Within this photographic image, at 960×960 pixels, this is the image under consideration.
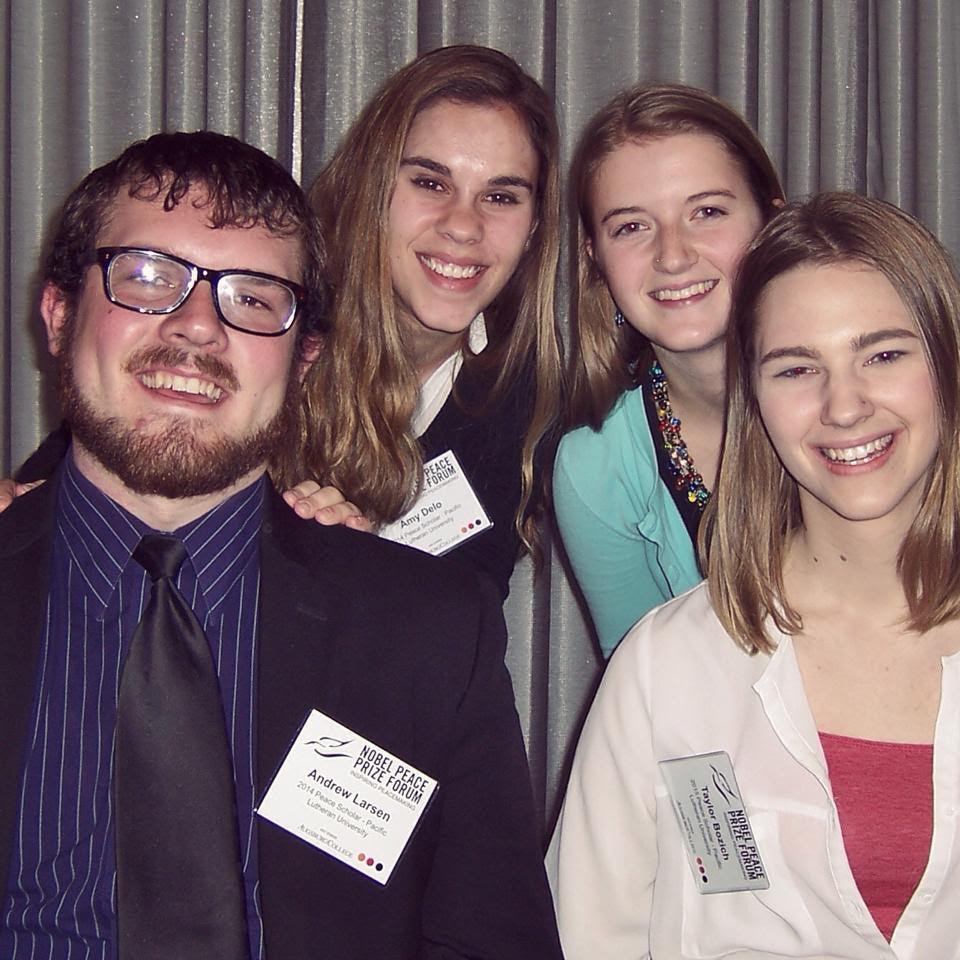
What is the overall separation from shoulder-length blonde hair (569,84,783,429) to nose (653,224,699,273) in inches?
7.4

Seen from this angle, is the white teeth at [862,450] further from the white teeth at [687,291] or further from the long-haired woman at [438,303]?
the long-haired woman at [438,303]

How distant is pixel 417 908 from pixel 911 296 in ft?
3.99

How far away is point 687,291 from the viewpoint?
2.42m

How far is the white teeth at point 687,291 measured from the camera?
7.88 ft

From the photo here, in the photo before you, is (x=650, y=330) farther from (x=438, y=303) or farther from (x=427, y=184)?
(x=427, y=184)

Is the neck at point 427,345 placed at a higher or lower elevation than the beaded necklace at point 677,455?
higher

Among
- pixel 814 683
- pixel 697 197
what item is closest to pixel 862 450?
pixel 814 683

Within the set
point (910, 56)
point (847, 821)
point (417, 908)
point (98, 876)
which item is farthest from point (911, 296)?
point (910, 56)

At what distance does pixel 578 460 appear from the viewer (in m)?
2.62

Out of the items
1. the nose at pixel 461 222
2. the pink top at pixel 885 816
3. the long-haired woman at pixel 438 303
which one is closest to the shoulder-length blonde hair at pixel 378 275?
the long-haired woman at pixel 438 303

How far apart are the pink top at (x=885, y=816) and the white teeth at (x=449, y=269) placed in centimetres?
123

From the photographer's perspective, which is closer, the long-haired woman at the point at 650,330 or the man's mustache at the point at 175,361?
the man's mustache at the point at 175,361

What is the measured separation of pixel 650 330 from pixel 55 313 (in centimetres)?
115

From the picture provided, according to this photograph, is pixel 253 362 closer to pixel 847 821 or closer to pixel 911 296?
pixel 911 296
